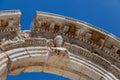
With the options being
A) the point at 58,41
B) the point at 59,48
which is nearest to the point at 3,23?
the point at 58,41

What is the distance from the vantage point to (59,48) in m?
16.0

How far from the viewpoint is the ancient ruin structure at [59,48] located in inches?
617

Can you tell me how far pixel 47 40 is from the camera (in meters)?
16.3

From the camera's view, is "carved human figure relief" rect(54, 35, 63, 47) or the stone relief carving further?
"carved human figure relief" rect(54, 35, 63, 47)

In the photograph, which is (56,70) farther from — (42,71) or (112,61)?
(112,61)

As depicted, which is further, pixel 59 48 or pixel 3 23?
pixel 59 48

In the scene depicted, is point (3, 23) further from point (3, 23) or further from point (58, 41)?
point (58, 41)

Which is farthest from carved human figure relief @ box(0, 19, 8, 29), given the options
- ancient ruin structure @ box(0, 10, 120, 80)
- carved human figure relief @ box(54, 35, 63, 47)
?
carved human figure relief @ box(54, 35, 63, 47)

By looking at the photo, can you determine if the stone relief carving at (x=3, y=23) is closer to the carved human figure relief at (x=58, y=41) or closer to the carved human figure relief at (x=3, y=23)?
the carved human figure relief at (x=3, y=23)

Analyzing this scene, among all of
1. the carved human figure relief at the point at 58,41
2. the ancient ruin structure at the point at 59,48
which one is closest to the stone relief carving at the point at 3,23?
the ancient ruin structure at the point at 59,48

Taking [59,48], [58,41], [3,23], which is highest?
[3,23]

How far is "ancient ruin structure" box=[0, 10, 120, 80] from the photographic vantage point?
51.4ft

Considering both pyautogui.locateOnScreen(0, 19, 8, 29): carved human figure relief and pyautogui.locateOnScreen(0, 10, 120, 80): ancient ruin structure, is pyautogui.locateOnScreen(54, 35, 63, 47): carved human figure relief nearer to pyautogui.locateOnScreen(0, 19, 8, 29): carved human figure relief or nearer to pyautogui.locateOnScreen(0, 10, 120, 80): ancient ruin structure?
pyautogui.locateOnScreen(0, 10, 120, 80): ancient ruin structure

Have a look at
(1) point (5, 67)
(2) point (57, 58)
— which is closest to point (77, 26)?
(2) point (57, 58)
